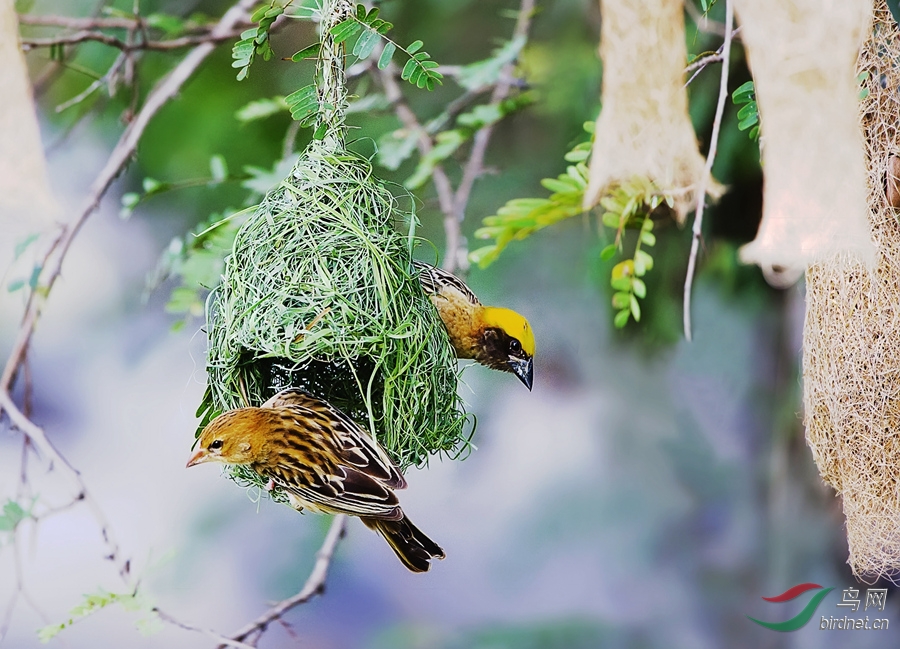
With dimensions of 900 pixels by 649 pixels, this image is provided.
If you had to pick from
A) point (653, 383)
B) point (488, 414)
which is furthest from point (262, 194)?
point (653, 383)

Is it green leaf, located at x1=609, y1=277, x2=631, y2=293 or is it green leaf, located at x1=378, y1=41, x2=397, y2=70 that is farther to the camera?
green leaf, located at x1=609, y1=277, x2=631, y2=293

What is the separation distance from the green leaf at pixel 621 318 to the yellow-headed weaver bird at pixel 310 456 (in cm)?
104

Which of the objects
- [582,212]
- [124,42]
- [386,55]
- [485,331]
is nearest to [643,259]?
[582,212]

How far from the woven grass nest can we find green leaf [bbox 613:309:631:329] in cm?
85

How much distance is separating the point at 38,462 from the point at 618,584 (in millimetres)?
1503

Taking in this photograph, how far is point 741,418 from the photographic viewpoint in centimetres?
201

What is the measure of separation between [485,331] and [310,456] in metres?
0.38

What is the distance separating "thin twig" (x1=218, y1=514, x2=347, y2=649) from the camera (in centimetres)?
197

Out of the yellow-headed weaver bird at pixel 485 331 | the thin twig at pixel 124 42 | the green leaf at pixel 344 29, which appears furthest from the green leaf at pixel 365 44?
the thin twig at pixel 124 42

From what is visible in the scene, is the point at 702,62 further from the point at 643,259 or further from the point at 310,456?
the point at 310,456

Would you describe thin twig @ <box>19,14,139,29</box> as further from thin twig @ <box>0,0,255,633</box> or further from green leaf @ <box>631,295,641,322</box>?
green leaf @ <box>631,295,641,322</box>

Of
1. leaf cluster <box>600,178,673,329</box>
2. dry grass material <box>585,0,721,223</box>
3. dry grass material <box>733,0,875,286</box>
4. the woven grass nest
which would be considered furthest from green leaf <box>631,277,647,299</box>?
the woven grass nest

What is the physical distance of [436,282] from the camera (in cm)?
133

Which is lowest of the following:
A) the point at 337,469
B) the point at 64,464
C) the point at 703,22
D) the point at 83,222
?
the point at 64,464
